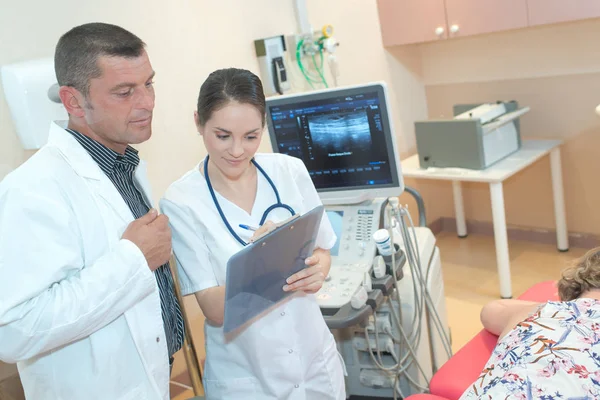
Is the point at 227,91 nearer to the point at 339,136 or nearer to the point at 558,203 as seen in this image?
the point at 339,136

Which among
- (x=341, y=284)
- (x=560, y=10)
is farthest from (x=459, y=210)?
(x=341, y=284)

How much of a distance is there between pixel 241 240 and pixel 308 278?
0.62 ft

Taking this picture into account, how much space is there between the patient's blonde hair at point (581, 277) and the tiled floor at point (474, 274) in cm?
130

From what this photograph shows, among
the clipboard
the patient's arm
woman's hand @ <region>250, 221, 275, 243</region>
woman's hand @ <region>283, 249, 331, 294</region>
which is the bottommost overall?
the patient's arm

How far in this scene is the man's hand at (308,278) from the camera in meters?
1.51

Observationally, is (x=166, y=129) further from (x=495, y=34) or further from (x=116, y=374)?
(x=495, y=34)

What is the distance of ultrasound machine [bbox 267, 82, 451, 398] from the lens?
2176mm

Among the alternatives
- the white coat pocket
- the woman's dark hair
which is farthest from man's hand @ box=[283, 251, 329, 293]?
the woman's dark hair

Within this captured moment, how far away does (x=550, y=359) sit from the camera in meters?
1.34

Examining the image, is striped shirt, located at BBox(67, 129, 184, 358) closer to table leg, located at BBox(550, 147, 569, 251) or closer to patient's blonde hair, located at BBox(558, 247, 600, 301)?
patient's blonde hair, located at BBox(558, 247, 600, 301)

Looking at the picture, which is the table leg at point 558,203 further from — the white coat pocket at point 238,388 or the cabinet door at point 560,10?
the white coat pocket at point 238,388

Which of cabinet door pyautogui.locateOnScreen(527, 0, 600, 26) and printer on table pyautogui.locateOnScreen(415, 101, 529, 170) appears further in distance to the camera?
printer on table pyautogui.locateOnScreen(415, 101, 529, 170)

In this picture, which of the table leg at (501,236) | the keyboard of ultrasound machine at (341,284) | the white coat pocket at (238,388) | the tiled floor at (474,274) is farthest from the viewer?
the table leg at (501,236)

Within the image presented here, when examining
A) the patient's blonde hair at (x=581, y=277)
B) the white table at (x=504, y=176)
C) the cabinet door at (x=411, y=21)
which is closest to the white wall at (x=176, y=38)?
the cabinet door at (x=411, y=21)
